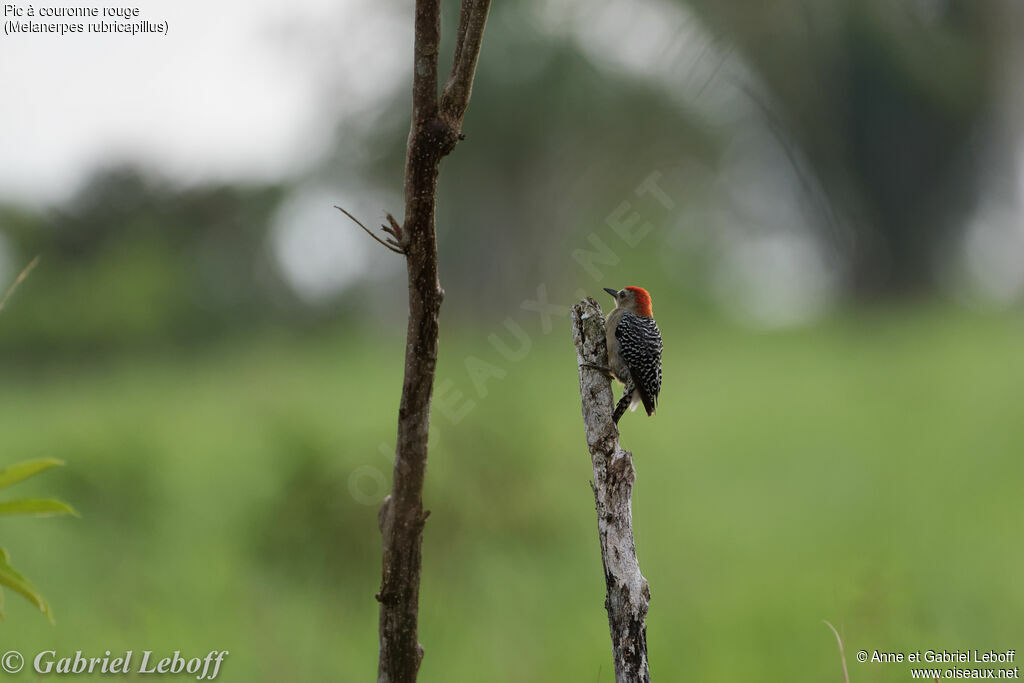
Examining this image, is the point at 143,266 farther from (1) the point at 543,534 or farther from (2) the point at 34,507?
(2) the point at 34,507

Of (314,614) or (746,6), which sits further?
(746,6)

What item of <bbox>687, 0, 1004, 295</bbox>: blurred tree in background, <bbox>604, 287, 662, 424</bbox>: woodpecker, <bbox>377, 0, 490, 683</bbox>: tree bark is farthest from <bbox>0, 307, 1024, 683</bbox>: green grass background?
<bbox>687, 0, 1004, 295</bbox>: blurred tree in background

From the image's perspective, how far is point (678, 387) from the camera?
16.8 ft

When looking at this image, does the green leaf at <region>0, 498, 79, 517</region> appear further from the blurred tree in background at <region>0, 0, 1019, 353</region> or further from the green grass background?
the blurred tree in background at <region>0, 0, 1019, 353</region>

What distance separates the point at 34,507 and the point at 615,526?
0.84 meters

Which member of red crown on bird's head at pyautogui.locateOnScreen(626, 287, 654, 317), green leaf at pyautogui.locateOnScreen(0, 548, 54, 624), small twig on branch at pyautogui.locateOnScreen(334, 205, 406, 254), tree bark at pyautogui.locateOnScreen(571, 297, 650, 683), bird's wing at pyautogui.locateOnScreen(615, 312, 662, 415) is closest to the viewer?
green leaf at pyautogui.locateOnScreen(0, 548, 54, 624)

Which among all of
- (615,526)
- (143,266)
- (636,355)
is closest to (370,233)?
(615,526)

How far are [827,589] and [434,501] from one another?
151 cm

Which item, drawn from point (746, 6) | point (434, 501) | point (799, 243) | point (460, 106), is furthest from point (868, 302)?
point (460, 106)

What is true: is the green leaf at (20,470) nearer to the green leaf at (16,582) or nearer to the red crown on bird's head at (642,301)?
the green leaf at (16,582)

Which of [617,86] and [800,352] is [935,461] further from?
[617,86]

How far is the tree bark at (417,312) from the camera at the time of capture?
1017mm

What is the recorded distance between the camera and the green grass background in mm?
2383

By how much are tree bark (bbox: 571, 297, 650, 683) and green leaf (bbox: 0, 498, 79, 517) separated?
79 centimetres
